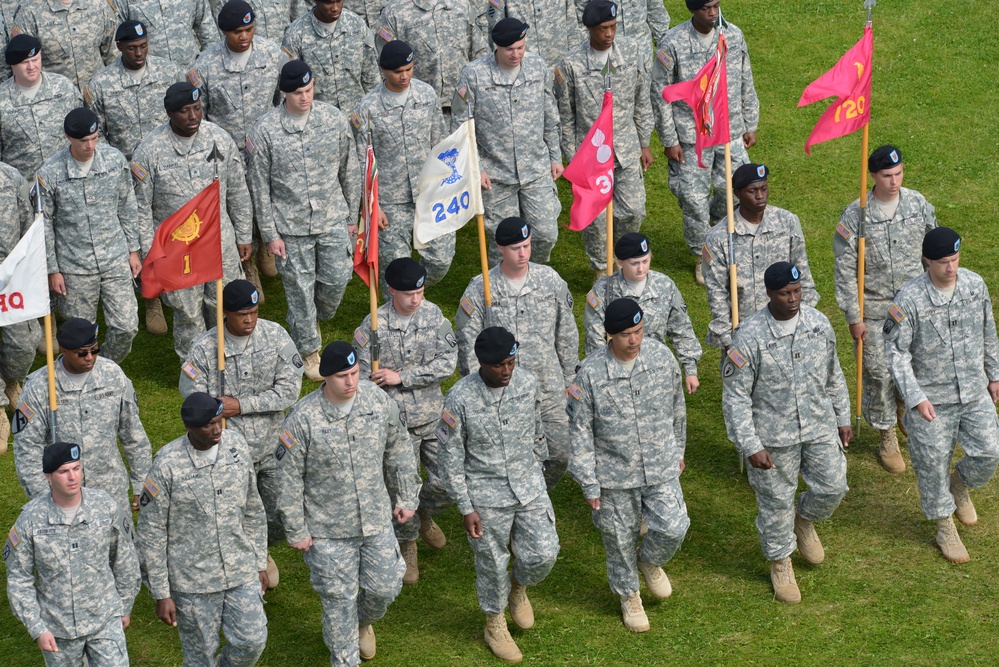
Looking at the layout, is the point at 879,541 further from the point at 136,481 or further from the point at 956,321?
the point at 136,481

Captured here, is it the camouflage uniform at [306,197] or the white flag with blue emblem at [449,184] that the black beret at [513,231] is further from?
the camouflage uniform at [306,197]

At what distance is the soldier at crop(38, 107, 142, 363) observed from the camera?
53.8 ft

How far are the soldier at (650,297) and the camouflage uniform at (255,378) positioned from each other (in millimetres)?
2507

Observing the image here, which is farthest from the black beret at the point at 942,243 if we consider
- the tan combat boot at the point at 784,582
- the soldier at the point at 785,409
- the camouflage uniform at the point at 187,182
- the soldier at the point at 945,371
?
the camouflage uniform at the point at 187,182

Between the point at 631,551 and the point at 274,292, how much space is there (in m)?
6.49

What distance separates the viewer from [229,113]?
1786cm

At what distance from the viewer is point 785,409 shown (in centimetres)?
1438

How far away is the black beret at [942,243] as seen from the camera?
14.6 meters

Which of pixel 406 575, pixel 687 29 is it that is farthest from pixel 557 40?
pixel 406 575

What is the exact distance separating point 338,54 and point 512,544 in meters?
6.54

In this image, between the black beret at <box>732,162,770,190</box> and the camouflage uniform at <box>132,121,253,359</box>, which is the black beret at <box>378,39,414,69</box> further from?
the black beret at <box>732,162,770,190</box>

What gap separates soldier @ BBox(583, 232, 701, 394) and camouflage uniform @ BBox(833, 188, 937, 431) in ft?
5.63

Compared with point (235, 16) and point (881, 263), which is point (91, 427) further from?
point (881, 263)

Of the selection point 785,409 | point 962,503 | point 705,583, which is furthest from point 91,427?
point 962,503
